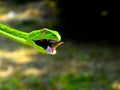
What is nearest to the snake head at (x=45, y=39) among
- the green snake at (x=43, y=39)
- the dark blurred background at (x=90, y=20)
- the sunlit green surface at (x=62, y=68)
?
the green snake at (x=43, y=39)

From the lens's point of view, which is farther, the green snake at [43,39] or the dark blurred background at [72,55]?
the dark blurred background at [72,55]

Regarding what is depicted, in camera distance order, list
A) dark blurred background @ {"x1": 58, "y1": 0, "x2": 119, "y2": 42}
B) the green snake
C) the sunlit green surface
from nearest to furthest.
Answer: the green snake → the sunlit green surface → dark blurred background @ {"x1": 58, "y1": 0, "x2": 119, "y2": 42}

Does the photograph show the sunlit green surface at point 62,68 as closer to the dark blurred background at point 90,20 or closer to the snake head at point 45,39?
the dark blurred background at point 90,20

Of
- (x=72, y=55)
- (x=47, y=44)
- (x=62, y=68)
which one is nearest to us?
(x=47, y=44)

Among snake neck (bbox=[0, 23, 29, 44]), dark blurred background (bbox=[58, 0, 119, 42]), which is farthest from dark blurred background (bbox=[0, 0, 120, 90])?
snake neck (bbox=[0, 23, 29, 44])

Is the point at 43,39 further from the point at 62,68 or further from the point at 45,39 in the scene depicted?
the point at 62,68

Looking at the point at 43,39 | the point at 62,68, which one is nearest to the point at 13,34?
the point at 43,39

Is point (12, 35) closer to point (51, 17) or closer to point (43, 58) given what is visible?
point (43, 58)

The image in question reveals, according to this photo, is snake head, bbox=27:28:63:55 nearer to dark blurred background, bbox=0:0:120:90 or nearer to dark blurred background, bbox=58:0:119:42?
dark blurred background, bbox=0:0:120:90

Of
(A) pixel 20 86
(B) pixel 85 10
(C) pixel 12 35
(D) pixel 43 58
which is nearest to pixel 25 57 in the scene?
(D) pixel 43 58
